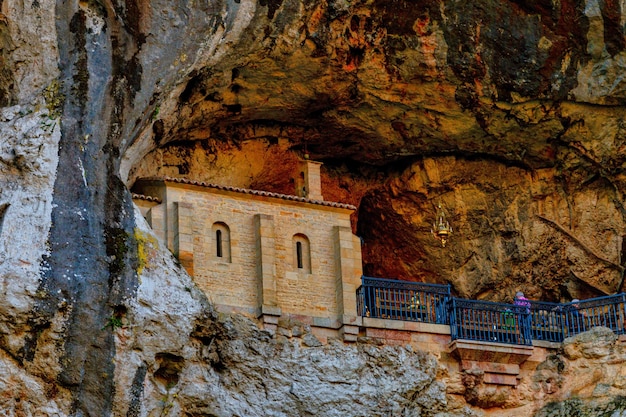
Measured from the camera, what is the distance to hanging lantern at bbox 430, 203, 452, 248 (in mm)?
29641

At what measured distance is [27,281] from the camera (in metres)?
23.3

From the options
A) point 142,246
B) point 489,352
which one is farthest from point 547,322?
point 142,246

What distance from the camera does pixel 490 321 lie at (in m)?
29.1

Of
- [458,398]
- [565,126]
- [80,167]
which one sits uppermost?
[565,126]

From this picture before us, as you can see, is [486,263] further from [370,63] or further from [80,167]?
[80,167]

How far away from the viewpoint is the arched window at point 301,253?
28.1m

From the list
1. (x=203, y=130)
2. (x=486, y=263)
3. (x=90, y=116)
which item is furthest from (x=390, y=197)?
(x=90, y=116)

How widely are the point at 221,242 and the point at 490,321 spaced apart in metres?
5.17

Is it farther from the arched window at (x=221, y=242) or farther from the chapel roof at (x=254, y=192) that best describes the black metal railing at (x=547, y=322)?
the arched window at (x=221, y=242)

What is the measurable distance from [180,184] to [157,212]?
2.07 feet

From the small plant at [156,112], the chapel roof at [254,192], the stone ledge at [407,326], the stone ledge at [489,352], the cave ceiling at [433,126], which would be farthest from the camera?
the cave ceiling at [433,126]

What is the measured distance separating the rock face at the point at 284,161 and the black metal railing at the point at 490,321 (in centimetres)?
118

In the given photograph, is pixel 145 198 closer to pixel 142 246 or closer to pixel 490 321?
pixel 142 246

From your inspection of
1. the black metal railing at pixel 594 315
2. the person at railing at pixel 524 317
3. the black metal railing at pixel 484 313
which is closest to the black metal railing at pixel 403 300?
the black metal railing at pixel 484 313
